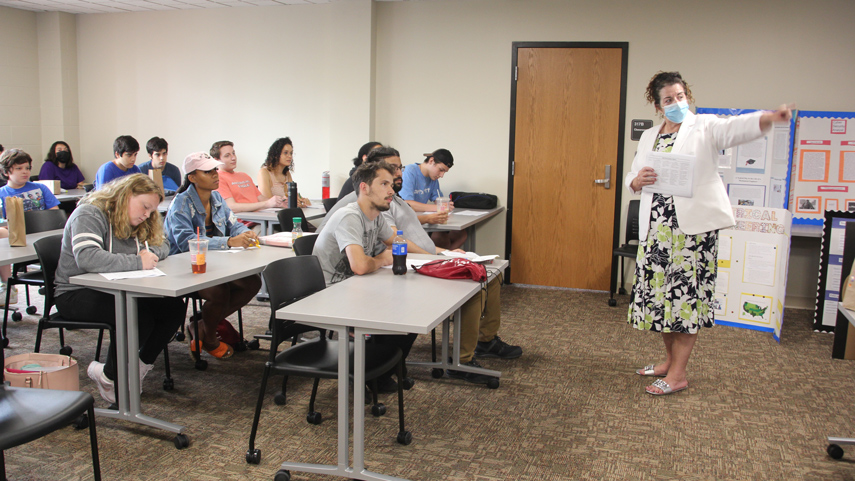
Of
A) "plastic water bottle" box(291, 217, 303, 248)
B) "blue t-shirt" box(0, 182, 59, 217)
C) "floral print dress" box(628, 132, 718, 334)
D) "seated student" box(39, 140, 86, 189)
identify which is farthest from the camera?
"seated student" box(39, 140, 86, 189)

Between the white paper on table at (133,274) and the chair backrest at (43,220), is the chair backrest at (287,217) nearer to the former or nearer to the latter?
the chair backrest at (43,220)

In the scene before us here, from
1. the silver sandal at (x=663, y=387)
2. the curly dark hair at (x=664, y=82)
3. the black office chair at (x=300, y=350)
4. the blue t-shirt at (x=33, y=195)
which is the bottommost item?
the silver sandal at (x=663, y=387)

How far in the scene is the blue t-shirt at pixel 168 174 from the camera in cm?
637

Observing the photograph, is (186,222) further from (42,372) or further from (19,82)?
(19,82)

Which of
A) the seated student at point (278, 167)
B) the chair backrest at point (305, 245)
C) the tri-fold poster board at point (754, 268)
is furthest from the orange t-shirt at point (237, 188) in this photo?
the tri-fold poster board at point (754, 268)

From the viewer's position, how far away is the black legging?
2918 mm

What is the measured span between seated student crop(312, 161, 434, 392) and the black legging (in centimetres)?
76

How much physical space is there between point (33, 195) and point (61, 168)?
6.92 ft

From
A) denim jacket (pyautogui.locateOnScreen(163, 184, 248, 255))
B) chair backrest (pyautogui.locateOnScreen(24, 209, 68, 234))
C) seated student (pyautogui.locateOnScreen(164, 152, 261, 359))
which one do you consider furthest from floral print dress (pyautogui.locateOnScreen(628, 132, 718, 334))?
chair backrest (pyautogui.locateOnScreen(24, 209, 68, 234))

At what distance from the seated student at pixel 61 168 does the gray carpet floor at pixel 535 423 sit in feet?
9.41

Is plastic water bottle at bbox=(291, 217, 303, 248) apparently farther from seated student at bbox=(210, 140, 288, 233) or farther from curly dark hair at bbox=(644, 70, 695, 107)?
curly dark hair at bbox=(644, 70, 695, 107)

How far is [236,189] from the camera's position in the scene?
515cm

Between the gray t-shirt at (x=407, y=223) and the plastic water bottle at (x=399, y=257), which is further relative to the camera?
the gray t-shirt at (x=407, y=223)

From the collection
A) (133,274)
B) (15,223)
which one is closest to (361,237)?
(133,274)
